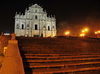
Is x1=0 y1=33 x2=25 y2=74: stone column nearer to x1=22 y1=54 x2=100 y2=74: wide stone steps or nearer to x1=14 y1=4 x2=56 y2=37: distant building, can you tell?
x1=22 y1=54 x2=100 y2=74: wide stone steps

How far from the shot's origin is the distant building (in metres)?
38.1

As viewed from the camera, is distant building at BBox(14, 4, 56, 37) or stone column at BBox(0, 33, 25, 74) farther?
distant building at BBox(14, 4, 56, 37)

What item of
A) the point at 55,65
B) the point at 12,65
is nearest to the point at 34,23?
the point at 55,65

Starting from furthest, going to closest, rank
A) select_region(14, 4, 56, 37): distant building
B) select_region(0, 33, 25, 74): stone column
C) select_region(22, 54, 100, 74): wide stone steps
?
select_region(14, 4, 56, 37): distant building < select_region(22, 54, 100, 74): wide stone steps < select_region(0, 33, 25, 74): stone column

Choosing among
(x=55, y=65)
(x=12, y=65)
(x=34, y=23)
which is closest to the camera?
(x=12, y=65)

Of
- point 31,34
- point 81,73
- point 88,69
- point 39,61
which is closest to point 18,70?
point 39,61

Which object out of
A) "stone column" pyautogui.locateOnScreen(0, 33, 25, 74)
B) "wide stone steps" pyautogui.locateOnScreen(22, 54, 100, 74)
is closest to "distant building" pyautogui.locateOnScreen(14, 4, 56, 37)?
"wide stone steps" pyautogui.locateOnScreen(22, 54, 100, 74)

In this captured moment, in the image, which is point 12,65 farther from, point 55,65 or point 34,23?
point 34,23

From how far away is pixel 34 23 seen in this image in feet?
132

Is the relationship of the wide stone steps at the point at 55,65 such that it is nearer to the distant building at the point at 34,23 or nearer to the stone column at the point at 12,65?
the stone column at the point at 12,65

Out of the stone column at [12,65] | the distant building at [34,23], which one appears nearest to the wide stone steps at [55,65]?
the stone column at [12,65]

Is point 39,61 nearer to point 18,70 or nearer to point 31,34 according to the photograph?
point 18,70

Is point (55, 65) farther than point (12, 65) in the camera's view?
Yes

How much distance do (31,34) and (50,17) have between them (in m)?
11.4
